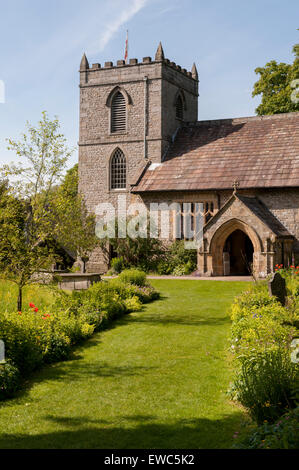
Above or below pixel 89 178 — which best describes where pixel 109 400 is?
below

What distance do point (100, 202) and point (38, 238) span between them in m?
16.7

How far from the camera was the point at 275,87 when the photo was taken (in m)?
34.3

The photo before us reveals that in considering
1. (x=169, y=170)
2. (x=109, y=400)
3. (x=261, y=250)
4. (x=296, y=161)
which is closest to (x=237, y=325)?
(x=109, y=400)

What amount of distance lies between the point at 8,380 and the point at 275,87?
30814mm

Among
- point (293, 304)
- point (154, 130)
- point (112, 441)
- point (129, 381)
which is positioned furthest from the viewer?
point (154, 130)

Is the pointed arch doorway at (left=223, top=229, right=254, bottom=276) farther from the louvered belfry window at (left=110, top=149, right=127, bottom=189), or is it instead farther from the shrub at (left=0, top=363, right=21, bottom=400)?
the shrub at (left=0, top=363, right=21, bottom=400)

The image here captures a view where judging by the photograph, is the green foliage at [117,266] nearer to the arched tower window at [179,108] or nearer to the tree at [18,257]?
the arched tower window at [179,108]

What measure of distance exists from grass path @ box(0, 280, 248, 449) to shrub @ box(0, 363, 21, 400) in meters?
0.26

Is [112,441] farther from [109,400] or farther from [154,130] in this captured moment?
[154,130]

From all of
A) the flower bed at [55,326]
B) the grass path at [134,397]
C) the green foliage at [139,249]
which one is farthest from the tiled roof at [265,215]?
the grass path at [134,397]

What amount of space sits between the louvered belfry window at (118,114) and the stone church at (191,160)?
0.06 meters

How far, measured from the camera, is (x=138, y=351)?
35.3ft

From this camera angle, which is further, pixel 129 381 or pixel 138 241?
pixel 138 241

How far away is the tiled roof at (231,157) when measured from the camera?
83.0 feet
